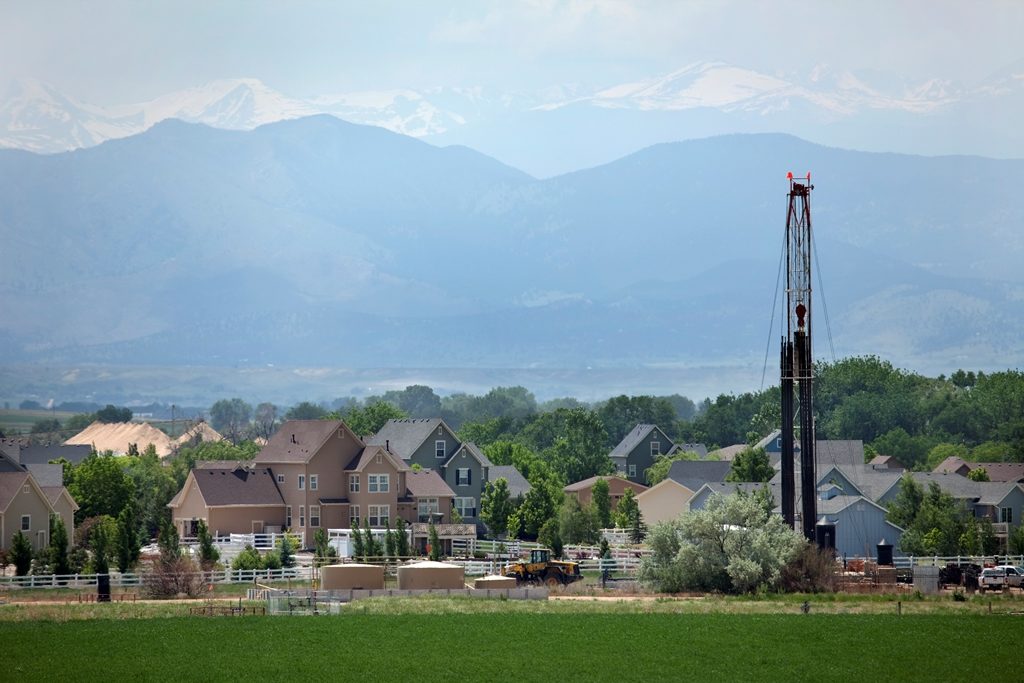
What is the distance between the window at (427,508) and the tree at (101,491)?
53.3 ft

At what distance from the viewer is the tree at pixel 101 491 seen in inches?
3558

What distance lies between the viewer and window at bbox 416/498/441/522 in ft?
307

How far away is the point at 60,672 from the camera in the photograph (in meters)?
41.2

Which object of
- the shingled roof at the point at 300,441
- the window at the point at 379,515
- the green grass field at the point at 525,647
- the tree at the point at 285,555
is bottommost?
the green grass field at the point at 525,647

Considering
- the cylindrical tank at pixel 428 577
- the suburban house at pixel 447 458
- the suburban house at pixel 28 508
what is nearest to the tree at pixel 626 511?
the suburban house at pixel 447 458

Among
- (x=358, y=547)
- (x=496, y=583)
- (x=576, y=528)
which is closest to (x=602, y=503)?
(x=576, y=528)

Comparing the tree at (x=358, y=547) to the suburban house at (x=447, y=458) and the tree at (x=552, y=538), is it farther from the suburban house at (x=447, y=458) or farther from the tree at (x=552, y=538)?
the suburban house at (x=447, y=458)

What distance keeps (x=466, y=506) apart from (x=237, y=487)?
15.8 metres

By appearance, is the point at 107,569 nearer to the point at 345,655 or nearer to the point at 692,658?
the point at 345,655

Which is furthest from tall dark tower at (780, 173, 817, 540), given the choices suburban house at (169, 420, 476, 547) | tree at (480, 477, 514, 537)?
tree at (480, 477, 514, 537)

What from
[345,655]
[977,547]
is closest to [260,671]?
[345,655]

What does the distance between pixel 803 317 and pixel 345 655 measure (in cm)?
3120

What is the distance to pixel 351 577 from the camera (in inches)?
2474

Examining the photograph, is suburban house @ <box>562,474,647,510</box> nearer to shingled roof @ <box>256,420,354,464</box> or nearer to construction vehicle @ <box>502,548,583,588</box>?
shingled roof @ <box>256,420,354,464</box>
